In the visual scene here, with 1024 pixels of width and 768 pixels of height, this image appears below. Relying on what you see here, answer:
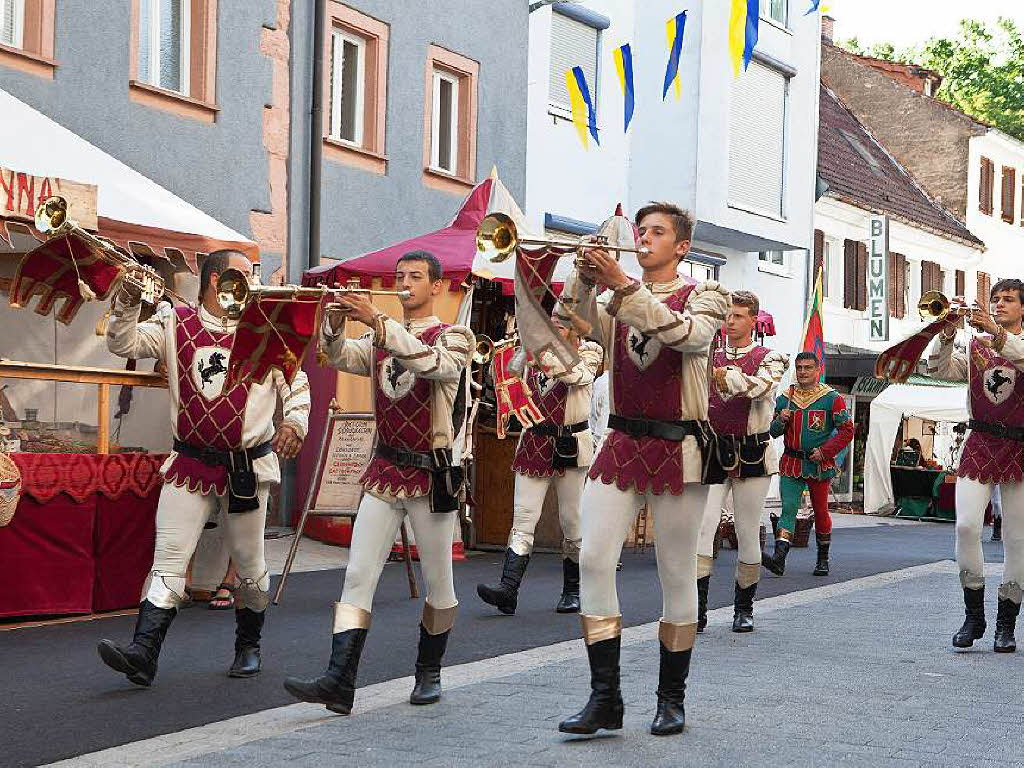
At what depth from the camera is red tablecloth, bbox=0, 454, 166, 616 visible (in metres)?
9.02

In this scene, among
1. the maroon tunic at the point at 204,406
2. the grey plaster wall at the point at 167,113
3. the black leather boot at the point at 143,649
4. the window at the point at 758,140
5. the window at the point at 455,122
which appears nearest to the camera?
the black leather boot at the point at 143,649

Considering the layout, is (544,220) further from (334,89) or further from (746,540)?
(746,540)

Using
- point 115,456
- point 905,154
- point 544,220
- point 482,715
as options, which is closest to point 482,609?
point 115,456

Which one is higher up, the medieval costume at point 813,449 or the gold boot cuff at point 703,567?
the medieval costume at point 813,449

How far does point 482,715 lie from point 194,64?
10726 mm

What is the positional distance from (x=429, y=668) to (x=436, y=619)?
214 millimetres

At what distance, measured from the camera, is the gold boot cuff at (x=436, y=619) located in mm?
6895

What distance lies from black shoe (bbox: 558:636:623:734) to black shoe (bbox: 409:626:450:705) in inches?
29.9

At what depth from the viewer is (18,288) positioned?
7527 millimetres

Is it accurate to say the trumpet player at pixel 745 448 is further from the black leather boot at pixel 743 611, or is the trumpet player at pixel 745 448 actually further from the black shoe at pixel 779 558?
the black shoe at pixel 779 558

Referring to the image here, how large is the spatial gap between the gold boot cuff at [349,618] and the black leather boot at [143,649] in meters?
0.91

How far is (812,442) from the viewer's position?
13.7 m

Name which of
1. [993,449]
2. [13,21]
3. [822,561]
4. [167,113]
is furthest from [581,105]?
[993,449]

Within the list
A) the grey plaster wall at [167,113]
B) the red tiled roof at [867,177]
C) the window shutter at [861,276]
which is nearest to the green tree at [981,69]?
the red tiled roof at [867,177]
